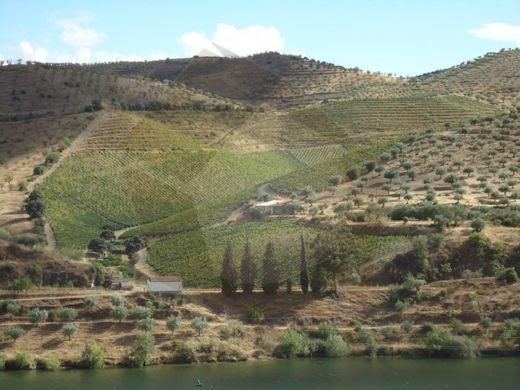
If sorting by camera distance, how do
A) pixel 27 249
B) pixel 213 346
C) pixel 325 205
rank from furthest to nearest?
pixel 325 205, pixel 27 249, pixel 213 346

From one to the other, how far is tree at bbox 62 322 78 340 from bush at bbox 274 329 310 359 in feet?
30.7

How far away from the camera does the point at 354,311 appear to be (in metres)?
43.5

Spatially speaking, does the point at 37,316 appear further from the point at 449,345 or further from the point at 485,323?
the point at 485,323

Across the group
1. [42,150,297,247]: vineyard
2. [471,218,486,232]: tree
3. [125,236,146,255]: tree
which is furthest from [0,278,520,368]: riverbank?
[42,150,297,247]: vineyard

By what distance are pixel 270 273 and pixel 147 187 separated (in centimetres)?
2099

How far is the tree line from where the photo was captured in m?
44.1

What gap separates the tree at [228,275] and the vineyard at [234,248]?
A: 2061mm

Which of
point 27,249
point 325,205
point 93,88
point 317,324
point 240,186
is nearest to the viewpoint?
point 317,324

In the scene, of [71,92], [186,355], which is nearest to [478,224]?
[186,355]

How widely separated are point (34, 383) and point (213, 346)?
8.88m

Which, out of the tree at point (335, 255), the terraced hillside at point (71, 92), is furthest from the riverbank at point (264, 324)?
the terraced hillside at point (71, 92)

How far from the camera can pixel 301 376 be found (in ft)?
117

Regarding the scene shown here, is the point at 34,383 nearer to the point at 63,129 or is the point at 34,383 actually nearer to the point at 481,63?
the point at 63,129

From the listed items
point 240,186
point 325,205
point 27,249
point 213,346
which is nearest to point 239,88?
point 240,186
